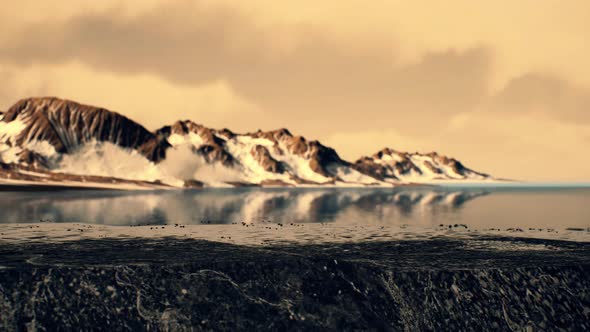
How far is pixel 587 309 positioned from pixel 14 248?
43.4 metres

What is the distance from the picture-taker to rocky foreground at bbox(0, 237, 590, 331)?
3009 cm

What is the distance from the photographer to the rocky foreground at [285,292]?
30094 mm

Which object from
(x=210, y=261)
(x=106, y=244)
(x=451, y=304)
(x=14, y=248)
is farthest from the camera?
(x=106, y=244)

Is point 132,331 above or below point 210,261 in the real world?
below

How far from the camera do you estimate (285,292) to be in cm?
3294

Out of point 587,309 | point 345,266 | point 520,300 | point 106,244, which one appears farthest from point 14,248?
point 587,309

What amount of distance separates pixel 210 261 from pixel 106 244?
1547 centimetres

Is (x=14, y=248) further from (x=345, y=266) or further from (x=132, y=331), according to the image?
(x=345, y=266)

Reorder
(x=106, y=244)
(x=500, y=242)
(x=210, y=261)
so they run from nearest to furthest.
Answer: (x=210, y=261) < (x=106, y=244) < (x=500, y=242)

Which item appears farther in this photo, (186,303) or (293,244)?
(293,244)

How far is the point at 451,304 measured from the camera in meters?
33.5

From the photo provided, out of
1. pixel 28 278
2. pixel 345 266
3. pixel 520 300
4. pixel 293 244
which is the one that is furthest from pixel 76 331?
pixel 520 300

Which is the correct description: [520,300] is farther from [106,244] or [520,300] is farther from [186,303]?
[106,244]

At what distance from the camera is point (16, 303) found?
29.4m
